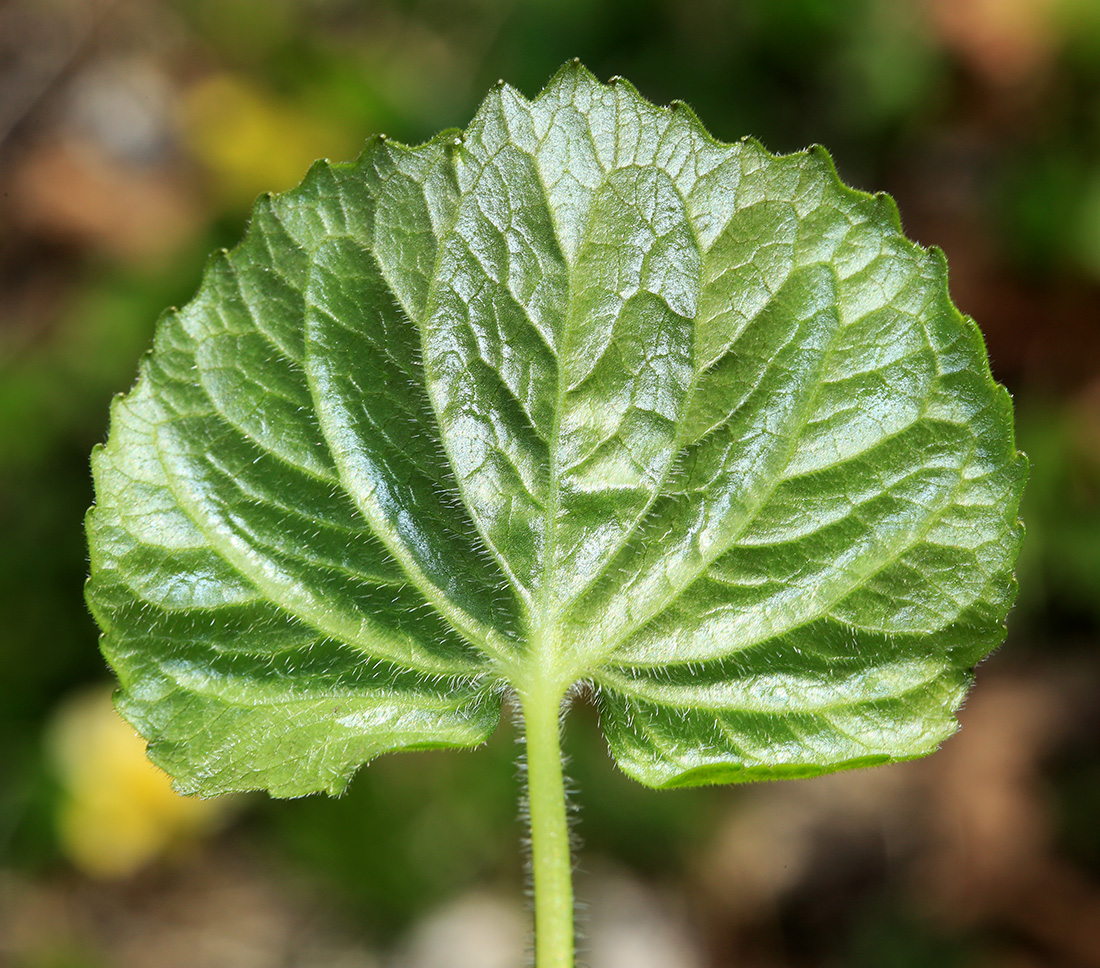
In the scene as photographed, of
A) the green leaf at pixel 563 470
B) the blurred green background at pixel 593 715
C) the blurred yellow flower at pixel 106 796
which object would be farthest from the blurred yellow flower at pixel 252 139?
the green leaf at pixel 563 470

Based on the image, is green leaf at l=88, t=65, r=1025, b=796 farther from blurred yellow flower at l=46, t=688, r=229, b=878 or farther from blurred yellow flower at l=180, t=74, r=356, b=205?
blurred yellow flower at l=180, t=74, r=356, b=205

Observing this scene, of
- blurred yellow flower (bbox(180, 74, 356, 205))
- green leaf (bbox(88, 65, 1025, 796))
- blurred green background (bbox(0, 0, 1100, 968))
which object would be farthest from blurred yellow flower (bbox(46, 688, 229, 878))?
green leaf (bbox(88, 65, 1025, 796))

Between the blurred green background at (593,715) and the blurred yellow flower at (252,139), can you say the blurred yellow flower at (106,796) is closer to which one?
the blurred green background at (593,715)

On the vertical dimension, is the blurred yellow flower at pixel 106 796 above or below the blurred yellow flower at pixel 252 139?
below

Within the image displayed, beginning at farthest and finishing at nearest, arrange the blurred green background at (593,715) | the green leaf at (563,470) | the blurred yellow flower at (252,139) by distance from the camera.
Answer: the blurred yellow flower at (252,139)
the blurred green background at (593,715)
the green leaf at (563,470)

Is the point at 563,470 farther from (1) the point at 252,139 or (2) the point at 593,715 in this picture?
(1) the point at 252,139

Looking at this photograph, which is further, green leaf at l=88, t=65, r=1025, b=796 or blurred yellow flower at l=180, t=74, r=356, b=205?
blurred yellow flower at l=180, t=74, r=356, b=205

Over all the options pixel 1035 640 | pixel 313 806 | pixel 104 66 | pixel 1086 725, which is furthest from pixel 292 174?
pixel 1086 725
